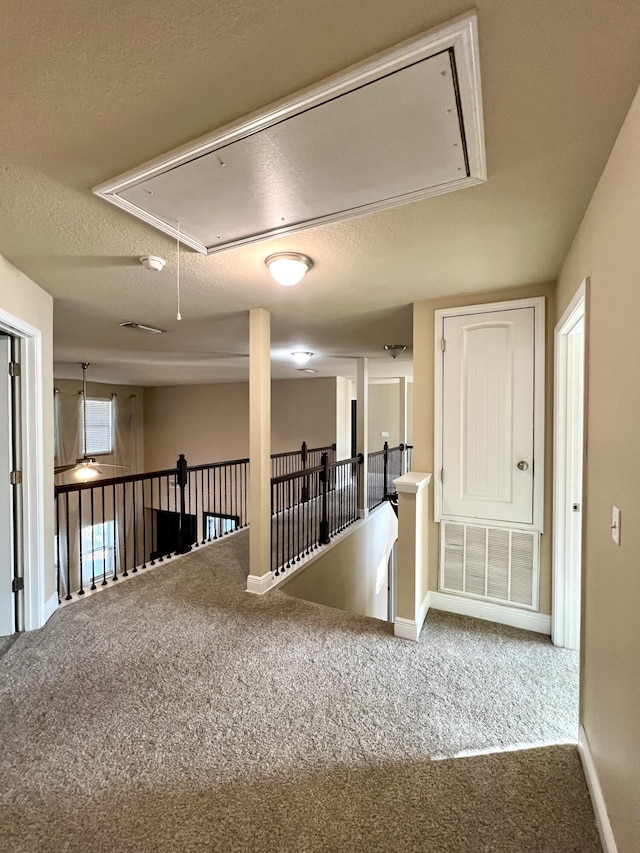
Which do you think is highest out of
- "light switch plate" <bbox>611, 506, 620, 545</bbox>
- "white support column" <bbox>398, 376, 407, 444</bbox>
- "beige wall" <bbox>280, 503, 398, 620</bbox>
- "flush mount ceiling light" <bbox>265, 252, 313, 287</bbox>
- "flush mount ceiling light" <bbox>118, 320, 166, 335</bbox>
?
"flush mount ceiling light" <bbox>118, 320, 166, 335</bbox>

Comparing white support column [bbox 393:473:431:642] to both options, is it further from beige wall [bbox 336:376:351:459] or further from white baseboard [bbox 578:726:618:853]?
beige wall [bbox 336:376:351:459]

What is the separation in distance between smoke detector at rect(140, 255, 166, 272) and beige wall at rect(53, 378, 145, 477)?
23.9ft

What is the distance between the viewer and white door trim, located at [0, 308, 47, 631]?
2637mm

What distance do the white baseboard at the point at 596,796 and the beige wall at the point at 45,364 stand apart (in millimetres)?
3346

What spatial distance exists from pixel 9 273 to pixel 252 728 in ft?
9.37

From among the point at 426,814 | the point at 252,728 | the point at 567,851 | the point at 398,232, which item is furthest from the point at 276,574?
the point at 398,232

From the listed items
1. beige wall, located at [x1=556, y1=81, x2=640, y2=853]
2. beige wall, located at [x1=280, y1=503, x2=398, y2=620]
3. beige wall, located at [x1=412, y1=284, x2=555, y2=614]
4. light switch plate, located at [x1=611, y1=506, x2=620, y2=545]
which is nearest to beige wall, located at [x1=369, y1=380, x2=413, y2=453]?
beige wall, located at [x1=280, y1=503, x2=398, y2=620]

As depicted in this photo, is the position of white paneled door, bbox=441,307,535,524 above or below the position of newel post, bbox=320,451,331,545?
above

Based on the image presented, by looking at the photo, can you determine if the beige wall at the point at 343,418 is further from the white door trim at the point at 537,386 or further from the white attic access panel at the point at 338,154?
the white attic access panel at the point at 338,154

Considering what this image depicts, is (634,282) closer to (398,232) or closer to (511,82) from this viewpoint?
(511,82)

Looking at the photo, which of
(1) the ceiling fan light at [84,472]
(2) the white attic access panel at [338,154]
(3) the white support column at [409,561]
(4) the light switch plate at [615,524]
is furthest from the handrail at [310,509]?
(1) the ceiling fan light at [84,472]

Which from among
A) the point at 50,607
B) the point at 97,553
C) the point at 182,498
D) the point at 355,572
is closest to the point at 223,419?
the point at 97,553

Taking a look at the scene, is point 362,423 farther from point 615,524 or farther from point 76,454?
point 76,454

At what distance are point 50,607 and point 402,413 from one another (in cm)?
715
